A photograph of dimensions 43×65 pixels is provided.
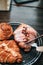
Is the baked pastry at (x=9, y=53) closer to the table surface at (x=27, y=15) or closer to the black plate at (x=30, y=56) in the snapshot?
the black plate at (x=30, y=56)

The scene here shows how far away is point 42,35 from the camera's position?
828mm

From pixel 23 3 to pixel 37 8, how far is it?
8 centimetres

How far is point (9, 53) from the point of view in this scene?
0.72 metres

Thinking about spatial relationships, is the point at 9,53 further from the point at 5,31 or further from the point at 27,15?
the point at 27,15

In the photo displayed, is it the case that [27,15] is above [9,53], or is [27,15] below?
above

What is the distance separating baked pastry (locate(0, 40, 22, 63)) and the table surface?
0.19 meters

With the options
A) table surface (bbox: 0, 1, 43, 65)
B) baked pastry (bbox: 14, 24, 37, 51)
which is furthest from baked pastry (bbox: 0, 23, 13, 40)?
table surface (bbox: 0, 1, 43, 65)

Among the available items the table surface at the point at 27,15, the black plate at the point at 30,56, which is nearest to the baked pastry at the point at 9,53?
the black plate at the point at 30,56

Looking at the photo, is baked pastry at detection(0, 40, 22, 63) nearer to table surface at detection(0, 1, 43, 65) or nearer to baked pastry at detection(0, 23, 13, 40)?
baked pastry at detection(0, 23, 13, 40)

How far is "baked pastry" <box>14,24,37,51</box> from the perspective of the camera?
763mm

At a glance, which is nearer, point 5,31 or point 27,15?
point 5,31

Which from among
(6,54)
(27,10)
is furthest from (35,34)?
(27,10)

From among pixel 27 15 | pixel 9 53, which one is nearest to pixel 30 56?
pixel 9 53

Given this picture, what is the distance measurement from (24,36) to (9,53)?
0.10 metres
